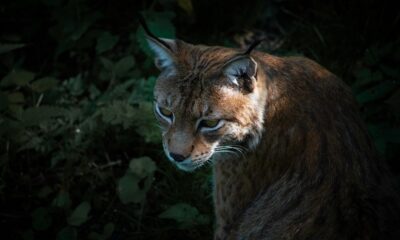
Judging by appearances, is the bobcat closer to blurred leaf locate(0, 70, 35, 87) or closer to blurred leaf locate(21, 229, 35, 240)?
blurred leaf locate(21, 229, 35, 240)

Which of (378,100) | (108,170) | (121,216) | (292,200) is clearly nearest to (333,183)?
(292,200)

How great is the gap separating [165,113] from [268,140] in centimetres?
63

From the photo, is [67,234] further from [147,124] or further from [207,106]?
[207,106]

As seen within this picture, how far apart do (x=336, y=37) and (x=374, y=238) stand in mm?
2928

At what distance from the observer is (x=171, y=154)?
327 cm

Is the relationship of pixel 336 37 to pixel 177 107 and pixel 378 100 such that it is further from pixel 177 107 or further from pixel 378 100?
pixel 177 107

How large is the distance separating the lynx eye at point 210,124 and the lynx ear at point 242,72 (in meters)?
0.24

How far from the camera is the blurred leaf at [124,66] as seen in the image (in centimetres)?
517

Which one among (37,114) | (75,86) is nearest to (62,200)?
(37,114)

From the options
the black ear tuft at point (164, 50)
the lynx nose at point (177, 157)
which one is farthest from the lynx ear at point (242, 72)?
the lynx nose at point (177, 157)

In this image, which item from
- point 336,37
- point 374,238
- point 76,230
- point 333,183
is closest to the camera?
point 374,238

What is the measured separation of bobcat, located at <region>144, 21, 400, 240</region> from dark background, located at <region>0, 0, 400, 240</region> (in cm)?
90

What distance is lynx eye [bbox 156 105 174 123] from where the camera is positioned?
10.9 ft

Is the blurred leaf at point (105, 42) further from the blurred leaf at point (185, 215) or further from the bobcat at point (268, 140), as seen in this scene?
the bobcat at point (268, 140)
